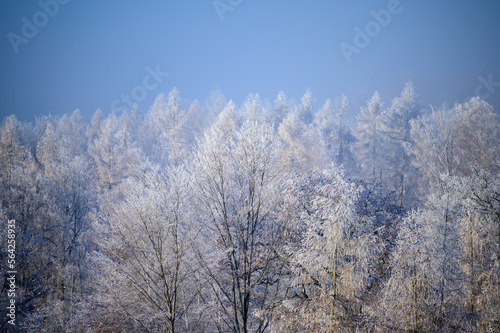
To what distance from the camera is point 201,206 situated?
7.94 m

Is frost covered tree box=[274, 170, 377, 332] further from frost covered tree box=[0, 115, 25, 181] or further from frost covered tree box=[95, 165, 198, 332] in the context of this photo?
frost covered tree box=[0, 115, 25, 181]

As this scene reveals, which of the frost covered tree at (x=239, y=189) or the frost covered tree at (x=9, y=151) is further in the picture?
the frost covered tree at (x=9, y=151)

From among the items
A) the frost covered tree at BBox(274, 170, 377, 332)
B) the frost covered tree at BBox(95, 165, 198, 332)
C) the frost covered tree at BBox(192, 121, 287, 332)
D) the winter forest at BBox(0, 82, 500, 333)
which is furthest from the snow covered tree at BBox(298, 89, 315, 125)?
the frost covered tree at BBox(274, 170, 377, 332)

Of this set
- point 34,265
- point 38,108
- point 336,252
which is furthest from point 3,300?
point 38,108

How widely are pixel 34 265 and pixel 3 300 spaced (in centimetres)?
457

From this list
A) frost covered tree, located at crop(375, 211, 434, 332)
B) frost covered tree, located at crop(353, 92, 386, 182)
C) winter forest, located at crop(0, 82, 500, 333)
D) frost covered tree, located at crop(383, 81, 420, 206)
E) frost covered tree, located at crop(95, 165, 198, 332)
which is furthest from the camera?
frost covered tree, located at crop(353, 92, 386, 182)

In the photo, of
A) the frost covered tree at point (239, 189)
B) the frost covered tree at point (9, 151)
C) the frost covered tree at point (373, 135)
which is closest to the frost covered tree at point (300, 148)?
the frost covered tree at point (373, 135)

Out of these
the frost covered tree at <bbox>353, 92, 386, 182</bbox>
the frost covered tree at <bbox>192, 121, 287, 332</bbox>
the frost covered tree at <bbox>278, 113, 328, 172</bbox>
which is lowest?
the frost covered tree at <bbox>192, 121, 287, 332</bbox>

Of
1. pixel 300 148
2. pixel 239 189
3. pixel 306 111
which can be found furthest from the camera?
pixel 306 111

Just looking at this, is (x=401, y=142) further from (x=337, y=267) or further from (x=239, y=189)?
(x=239, y=189)

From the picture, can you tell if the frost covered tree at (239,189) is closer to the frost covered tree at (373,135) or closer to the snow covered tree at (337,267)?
the snow covered tree at (337,267)

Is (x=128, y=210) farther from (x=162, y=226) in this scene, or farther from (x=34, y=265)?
(x=34, y=265)

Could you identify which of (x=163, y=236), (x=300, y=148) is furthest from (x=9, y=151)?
(x=300, y=148)

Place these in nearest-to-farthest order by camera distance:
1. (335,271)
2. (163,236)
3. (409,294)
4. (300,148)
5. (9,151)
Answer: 1. (335,271)
2. (409,294)
3. (163,236)
4. (300,148)
5. (9,151)
